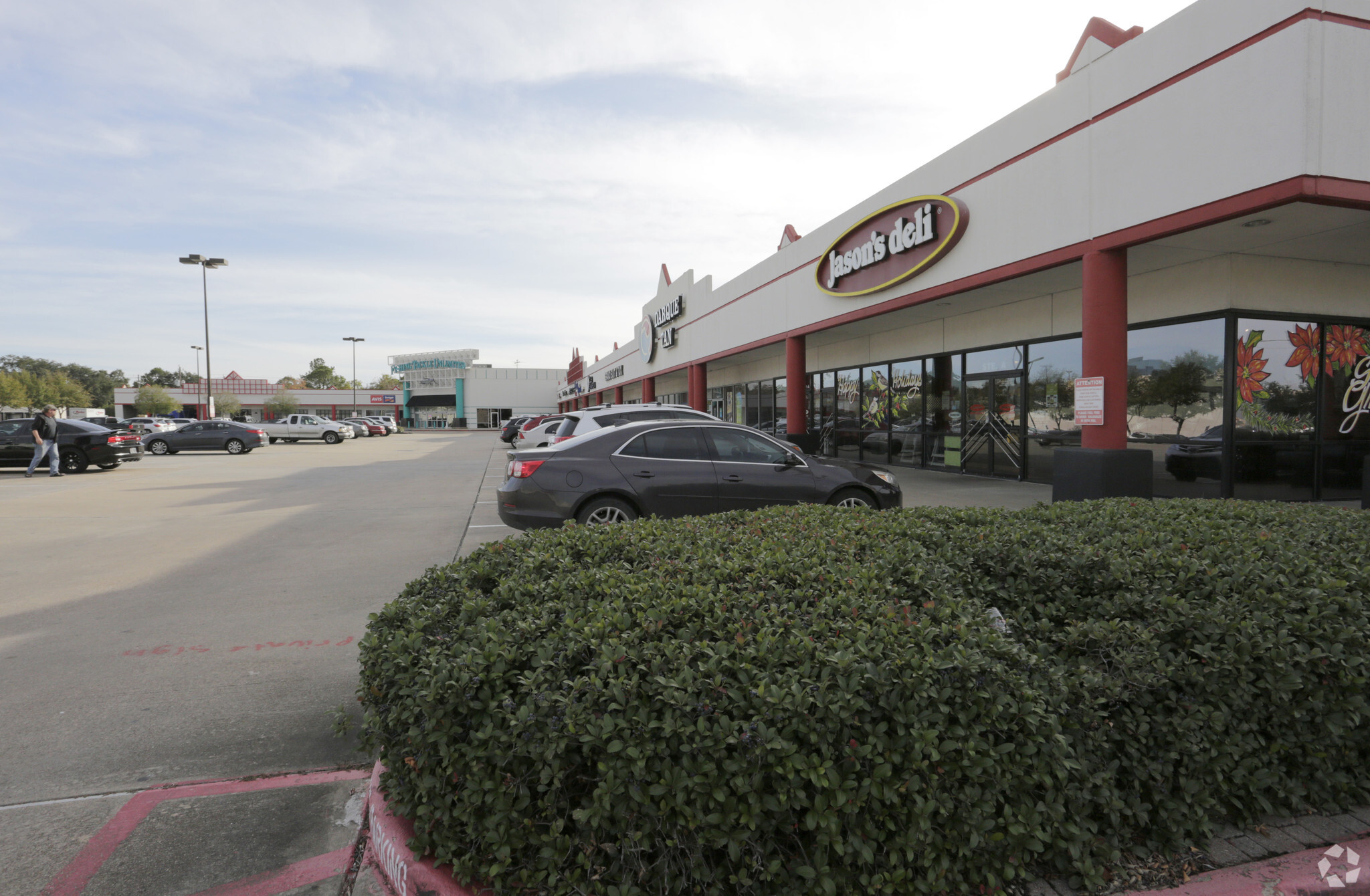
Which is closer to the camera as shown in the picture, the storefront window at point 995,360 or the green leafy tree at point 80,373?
the storefront window at point 995,360

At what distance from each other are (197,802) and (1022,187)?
11237 mm

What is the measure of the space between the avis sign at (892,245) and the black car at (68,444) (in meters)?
19.3

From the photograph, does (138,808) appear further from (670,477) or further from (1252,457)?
(1252,457)

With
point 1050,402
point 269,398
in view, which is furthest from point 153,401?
point 1050,402

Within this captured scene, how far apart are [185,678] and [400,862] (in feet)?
8.99

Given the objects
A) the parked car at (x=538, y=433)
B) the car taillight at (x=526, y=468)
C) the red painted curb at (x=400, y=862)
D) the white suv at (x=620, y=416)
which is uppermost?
the white suv at (x=620, y=416)

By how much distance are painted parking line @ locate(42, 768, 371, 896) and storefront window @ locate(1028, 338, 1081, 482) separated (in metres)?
12.5

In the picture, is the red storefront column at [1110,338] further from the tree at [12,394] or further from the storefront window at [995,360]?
the tree at [12,394]

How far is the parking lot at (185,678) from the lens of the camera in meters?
2.73

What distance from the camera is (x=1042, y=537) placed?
3.99m

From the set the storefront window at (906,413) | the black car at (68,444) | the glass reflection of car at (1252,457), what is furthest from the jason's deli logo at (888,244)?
the black car at (68,444)

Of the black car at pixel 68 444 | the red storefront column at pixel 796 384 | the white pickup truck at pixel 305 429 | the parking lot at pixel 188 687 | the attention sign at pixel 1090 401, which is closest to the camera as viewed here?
the parking lot at pixel 188 687

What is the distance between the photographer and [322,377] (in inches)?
6668

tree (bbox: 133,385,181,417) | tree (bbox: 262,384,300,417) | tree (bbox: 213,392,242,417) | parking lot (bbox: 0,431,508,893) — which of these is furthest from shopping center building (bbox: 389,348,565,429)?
parking lot (bbox: 0,431,508,893)
